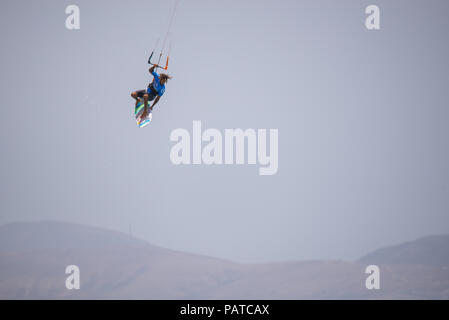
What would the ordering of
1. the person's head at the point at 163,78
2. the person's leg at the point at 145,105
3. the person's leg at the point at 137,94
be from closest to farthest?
the person's head at the point at 163,78
the person's leg at the point at 145,105
the person's leg at the point at 137,94

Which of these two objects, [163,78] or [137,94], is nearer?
[163,78]

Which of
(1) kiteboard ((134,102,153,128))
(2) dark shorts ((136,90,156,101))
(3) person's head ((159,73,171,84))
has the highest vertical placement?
(3) person's head ((159,73,171,84))

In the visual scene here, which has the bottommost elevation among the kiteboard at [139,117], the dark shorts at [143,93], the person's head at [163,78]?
the kiteboard at [139,117]

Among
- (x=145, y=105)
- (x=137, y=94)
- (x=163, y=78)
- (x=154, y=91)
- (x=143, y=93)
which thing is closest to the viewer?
(x=163, y=78)

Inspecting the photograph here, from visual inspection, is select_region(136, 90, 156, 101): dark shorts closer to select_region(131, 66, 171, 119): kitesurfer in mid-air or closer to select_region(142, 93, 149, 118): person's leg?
select_region(131, 66, 171, 119): kitesurfer in mid-air

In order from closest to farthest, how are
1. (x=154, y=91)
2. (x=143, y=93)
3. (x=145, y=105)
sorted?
(x=154, y=91) → (x=143, y=93) → (x=145, y=105)

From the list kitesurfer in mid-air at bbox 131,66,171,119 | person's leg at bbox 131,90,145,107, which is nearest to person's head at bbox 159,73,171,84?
kitesurfer in mid-air at bbox 131,66,171,119

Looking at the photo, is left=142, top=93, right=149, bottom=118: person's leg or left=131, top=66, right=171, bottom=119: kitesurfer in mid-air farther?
left=142, top=93, right=149, bottom=118: person's leg

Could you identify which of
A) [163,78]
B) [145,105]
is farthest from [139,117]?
[163,78]

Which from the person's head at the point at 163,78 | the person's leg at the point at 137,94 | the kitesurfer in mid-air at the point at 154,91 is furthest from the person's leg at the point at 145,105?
the person's head at the point at 163,78

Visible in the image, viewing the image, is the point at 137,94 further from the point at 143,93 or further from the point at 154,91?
the point at 154,91

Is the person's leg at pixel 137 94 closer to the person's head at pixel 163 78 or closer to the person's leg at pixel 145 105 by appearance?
the person's leg at pixel 145 105
